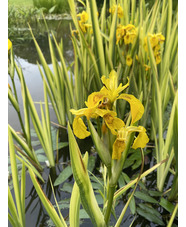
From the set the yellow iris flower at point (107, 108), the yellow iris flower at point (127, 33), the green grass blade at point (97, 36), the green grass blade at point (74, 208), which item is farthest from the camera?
the yellow iris flower at point (127, 33)

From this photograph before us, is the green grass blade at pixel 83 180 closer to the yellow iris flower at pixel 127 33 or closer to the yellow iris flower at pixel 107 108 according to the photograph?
the yellow iris flower at pixel 107 108

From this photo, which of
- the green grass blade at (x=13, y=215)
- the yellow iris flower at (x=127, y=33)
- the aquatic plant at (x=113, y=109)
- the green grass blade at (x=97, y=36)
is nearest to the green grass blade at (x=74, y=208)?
the aquatic plant at (x=113, y=109)

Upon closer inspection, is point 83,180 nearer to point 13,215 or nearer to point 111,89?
point 111,89

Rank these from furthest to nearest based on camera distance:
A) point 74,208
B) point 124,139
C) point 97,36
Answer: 1. point 97,36
2. point 74,208
3. point 124,139

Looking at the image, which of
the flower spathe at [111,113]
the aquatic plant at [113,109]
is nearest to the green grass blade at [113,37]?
the aquatic plant at [113,109]

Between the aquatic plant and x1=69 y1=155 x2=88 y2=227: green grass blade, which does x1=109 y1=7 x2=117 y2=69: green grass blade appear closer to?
the aquatic plant

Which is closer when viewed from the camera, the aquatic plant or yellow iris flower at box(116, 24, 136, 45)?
the aquatic plant

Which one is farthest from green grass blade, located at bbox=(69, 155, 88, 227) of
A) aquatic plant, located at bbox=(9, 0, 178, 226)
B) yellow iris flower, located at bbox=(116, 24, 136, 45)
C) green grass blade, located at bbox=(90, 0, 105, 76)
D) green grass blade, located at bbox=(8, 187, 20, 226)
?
yellow iris flower, located at bbox=(116, 24, 136, 45)

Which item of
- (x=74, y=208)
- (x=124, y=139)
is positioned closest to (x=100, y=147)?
(x=124, y=139)

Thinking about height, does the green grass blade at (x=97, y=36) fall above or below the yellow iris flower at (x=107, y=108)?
above

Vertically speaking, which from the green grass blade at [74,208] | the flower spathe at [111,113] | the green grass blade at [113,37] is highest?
the green grass blade at [113,37]

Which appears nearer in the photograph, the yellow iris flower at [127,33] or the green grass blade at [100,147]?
the green grass blade at [100,147]

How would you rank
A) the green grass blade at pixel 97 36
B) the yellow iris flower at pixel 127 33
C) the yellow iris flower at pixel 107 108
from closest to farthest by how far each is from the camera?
the yellow iris flower at pixel 107 108
the green grass blade at pixel 97 36
the yellow iris flower at pixel 127 33

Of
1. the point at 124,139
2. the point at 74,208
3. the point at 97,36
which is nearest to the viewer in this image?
the point at 124,139
